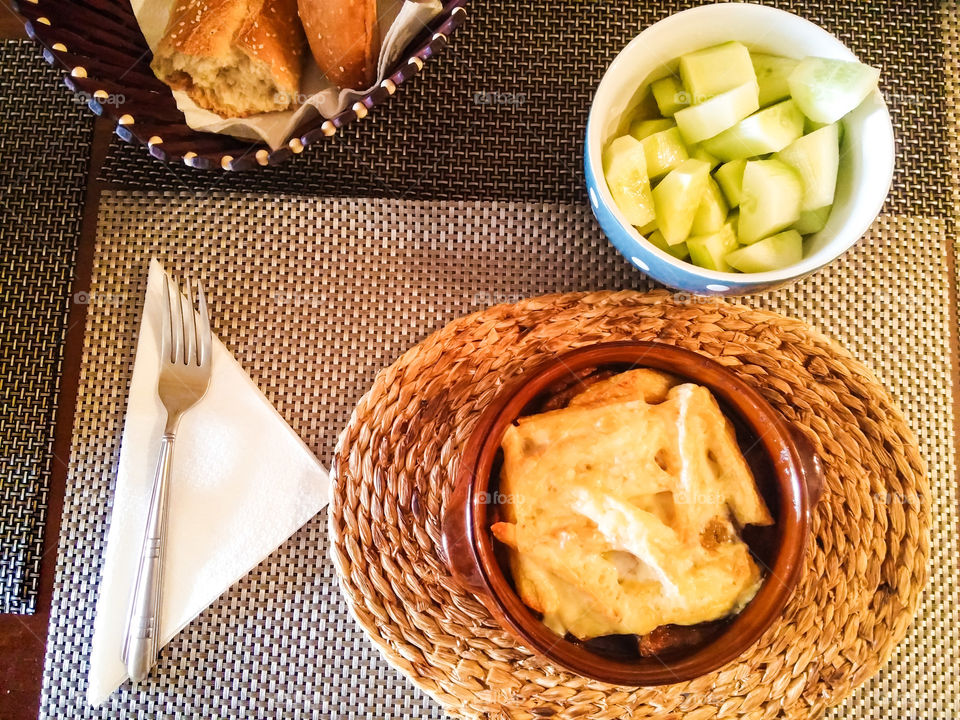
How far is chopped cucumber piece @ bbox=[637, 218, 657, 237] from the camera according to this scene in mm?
753

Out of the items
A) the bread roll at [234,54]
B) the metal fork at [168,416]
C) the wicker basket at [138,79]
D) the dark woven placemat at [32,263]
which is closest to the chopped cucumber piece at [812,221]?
the wicker basket at [138,79]

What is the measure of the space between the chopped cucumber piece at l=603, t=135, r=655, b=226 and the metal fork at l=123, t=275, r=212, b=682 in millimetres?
478

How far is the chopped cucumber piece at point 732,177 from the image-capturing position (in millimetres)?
747

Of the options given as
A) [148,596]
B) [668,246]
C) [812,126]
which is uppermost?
[812,126]

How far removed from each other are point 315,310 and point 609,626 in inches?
18.7

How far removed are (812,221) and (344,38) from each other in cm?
51

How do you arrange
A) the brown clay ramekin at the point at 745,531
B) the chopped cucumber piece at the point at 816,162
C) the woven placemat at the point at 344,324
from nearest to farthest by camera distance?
the brown clay ramekin at the point at 745,531
the chopped cucumber piece at the point at 816,162
the woven placemat at the point at 344,324

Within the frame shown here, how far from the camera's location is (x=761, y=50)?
2.54ft

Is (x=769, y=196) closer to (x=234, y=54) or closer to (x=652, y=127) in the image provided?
(x=652, y=127)

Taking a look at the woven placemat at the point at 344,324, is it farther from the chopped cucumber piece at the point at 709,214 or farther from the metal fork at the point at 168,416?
the chopped cucumber piece at the point at 709,214

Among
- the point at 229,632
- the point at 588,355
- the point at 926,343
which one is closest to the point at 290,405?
the point at 229,632

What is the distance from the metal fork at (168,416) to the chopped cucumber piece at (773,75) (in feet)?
2.12

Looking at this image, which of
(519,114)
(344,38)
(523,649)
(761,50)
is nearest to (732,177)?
(761,50)

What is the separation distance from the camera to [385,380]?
816 mm
